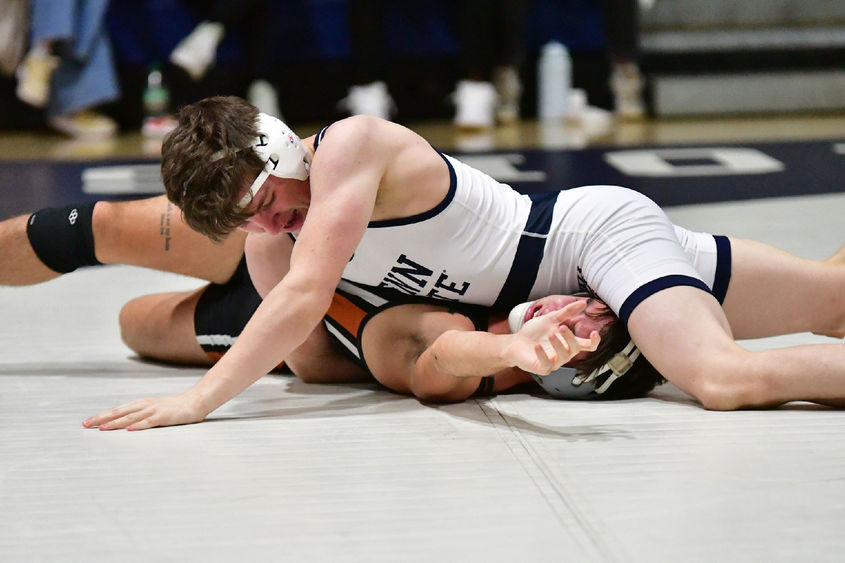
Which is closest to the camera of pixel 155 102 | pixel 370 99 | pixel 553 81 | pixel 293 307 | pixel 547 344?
pixel 547 344

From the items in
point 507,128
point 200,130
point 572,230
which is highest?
point 200,130

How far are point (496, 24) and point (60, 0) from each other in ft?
7.29

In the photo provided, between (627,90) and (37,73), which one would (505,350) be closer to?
(37,73)

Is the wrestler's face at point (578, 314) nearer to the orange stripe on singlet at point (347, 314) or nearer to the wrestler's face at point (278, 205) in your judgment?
the orange stripe on singlet at point (347, 314)

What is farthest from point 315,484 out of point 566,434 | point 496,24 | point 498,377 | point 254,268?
point 496,24

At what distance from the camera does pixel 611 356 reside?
6.25ft

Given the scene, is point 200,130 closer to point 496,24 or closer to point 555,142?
point 555,142

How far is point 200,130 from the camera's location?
178 centimetres

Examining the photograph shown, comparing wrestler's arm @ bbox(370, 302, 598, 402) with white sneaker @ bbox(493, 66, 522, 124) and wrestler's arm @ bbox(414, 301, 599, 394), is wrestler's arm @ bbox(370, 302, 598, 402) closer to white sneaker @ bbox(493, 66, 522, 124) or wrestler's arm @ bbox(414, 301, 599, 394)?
wrestler's arm @ bbox(414, 301, 599, 394)

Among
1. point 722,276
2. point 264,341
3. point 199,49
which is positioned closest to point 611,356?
point 722,276

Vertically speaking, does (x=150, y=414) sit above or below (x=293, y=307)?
below

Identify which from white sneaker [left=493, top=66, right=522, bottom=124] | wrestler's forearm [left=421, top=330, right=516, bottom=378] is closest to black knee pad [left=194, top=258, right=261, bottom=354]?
wrestler's forearm [left=421, top=330, right=516, bottom=378]

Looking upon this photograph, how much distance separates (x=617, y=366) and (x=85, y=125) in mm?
4413

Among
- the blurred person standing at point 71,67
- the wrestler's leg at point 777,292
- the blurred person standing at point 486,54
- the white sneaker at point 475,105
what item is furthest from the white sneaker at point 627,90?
the wrestler's leg at point 777,292
